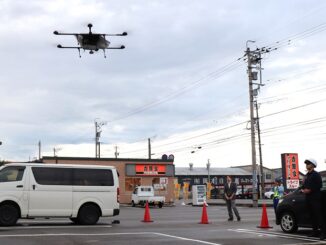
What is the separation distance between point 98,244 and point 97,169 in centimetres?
684

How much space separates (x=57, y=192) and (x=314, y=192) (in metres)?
8.94

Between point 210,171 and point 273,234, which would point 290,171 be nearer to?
point 273,234

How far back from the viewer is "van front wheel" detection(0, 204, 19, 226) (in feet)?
53.5

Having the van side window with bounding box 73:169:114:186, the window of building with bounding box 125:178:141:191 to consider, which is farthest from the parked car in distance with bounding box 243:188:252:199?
the van side window with bounding box 73:169:114:186

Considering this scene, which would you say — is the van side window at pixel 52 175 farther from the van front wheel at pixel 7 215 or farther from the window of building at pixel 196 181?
the window of building at pixel 196 181

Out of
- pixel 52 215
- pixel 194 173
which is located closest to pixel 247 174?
pixel 194 173

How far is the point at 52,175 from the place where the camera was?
17312 millimetres

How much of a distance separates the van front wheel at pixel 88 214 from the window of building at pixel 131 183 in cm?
2924

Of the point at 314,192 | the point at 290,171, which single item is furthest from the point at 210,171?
the point at 314,192

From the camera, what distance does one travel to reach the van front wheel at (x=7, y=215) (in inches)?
642

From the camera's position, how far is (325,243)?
11586 millimetres

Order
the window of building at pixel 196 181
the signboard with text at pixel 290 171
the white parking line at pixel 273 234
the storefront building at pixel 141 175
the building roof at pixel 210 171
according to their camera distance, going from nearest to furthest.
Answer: the white parking line at pixel 273 234 < the signboard with text at pixel 290 171 < the storefront building at pixel 141 175 < the window of building at pixel 196 181 < the building roof at pixel 210 171

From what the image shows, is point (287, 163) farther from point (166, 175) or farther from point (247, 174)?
point (247, 174)

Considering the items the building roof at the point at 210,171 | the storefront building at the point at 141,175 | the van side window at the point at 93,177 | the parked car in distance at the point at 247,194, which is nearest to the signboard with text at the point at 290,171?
the van side window at the point at 93,177
